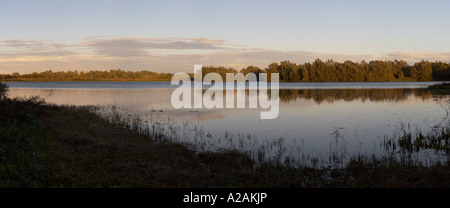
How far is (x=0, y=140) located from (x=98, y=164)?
3.46 metres

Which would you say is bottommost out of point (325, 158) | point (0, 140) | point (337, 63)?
point (325, 158)

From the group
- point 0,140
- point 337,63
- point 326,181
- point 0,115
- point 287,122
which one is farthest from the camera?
point 337,63

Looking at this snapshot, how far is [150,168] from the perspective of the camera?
440 inches

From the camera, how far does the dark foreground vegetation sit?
9.62 meters

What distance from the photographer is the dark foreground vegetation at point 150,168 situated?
962cm

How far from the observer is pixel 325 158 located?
14.3m

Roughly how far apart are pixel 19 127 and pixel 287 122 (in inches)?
701

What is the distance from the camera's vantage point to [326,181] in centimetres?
1054

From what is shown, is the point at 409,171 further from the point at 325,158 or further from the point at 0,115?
the point at 0,115
